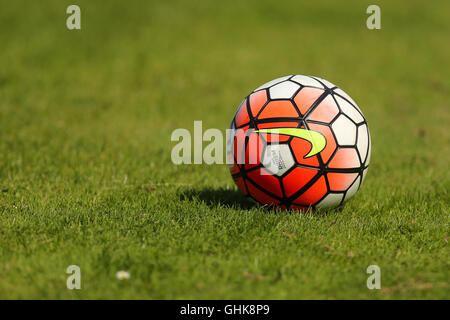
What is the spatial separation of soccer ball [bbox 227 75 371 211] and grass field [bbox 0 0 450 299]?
0.26 meters

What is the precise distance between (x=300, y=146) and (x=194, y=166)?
2.85m

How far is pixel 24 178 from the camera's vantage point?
21.2ft

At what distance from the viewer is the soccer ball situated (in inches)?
191

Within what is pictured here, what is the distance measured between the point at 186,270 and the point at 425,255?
2143mm

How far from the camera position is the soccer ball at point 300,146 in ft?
16.0

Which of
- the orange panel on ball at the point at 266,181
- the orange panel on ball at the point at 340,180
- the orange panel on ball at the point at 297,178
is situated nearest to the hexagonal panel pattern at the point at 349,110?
the orange panel on ball at the point at 340,180

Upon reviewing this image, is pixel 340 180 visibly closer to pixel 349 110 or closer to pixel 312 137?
pixel 312 137

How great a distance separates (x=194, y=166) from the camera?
7410 mm

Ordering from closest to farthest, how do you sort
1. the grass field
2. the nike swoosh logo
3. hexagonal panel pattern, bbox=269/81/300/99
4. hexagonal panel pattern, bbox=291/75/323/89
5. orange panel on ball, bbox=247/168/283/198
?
the grass field → the nike swoosh logo → orange panel on ball, bbox=247/168/283/198 → hexagonal panel pattern, bbox=269/81/300/99 → hexagonal panel pattern, bbox=291/75/323/89

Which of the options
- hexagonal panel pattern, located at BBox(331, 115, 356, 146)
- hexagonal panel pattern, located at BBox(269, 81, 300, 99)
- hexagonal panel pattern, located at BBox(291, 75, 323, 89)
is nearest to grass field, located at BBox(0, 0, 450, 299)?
hexagonal panel pattern, located at BBox(331, 115, 356, 146)

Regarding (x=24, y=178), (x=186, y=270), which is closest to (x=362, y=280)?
(x=186, y=270)

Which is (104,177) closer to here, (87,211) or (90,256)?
(87,211)

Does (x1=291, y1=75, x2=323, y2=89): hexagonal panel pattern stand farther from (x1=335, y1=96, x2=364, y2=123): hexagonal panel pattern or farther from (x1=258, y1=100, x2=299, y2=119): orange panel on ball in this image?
(x1=258, y1=100, x2=299, y2=119): orange panel on ball

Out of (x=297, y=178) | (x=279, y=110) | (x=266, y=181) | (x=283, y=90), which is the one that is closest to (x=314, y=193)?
(x=297, y=178)
